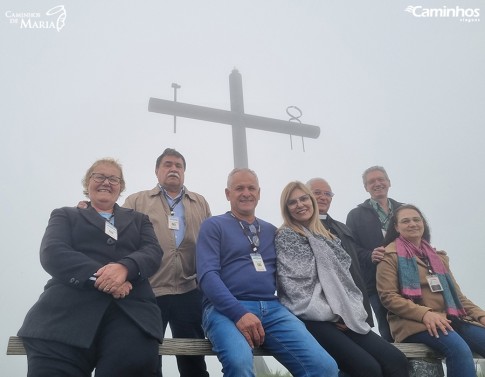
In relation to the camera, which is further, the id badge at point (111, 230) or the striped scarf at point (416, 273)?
the striped scarf at point (416, 273)

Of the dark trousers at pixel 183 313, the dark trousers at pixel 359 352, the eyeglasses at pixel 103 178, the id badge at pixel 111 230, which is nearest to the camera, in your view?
the dark trousers at pixel 359 352

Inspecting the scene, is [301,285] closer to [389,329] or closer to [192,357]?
[192,357]

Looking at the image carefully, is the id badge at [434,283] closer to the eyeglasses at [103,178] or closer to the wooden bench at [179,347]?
the wooden bench at [179,347]

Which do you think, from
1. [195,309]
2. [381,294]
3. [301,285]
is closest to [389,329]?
[381,294]

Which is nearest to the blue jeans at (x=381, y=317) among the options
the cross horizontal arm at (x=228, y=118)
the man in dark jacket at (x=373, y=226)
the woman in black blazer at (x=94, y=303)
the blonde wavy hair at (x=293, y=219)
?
the man in dark jacket at (x=373, y=226)

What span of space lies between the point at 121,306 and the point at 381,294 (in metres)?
2.19

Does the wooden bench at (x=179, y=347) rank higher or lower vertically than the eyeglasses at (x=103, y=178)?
lower

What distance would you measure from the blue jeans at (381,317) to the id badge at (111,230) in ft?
8.24

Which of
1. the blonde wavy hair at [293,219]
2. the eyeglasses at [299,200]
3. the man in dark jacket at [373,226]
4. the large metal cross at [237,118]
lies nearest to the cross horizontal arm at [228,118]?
the large metal cross at [237,118]

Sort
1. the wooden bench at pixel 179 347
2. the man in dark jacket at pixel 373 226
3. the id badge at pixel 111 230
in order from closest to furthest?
the wooden bench at pixel 179 347 < the id badge at pixel 111 230 < the man in dark jacket at pixel 373 226

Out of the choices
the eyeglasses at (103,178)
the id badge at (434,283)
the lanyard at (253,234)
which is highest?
the eyeglasses at (103,178)

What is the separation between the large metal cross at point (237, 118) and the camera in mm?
7126

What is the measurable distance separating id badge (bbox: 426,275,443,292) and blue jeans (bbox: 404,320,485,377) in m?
0.35

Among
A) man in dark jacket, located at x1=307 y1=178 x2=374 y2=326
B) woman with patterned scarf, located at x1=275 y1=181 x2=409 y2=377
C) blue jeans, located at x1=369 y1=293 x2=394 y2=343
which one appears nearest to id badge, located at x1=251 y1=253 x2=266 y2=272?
woman with patterned scarf, located at x1=275 y1=181 x2=409 y2=377
